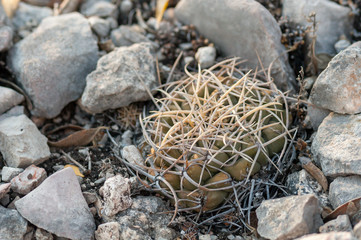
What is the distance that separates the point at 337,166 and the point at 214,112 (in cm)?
77

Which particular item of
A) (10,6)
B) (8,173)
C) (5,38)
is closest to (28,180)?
(8,173)

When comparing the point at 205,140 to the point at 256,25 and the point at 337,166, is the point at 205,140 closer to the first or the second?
the point at 337,166

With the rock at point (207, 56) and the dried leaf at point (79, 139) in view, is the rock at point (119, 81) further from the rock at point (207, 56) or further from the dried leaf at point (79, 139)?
the rock at point (207, 56)

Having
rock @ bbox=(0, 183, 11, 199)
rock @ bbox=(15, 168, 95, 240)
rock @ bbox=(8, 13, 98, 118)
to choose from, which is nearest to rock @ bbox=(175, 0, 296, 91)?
rock @ bbox=(8, 13, 98, 118)

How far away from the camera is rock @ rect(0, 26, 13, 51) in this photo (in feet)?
11.3

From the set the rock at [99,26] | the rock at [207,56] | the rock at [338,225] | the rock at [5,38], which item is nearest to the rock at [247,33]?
the rock at [207,56]

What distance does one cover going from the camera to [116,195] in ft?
8.39

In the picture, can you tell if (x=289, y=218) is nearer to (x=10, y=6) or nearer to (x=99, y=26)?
(x=99, y=26)

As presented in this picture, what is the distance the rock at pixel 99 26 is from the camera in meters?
3.73

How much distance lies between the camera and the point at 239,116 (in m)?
2.73

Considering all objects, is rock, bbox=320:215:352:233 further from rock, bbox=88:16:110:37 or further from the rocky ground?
rock, bbox=88:16:110:37

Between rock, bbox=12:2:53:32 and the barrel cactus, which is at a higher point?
rock, bbox=12:2:53:32

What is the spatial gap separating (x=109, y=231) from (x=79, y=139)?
94cm

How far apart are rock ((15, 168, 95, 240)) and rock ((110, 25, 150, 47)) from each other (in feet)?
4.90
